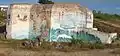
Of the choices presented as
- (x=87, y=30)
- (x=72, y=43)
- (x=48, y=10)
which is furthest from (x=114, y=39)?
(x=48, y=10)

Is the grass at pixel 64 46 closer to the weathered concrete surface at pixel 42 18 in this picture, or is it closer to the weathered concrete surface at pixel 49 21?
the weathered concrete surface at pixel 49 21

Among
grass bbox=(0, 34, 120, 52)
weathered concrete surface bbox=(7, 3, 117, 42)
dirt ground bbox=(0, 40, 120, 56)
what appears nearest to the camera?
dirt ground bbox=(0, 40, 120, 56)

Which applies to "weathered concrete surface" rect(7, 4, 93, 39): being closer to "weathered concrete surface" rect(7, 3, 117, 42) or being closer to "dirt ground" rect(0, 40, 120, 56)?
"weathered concrete surface" rect(7, 3, 117, 42)

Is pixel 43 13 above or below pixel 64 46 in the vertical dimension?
above

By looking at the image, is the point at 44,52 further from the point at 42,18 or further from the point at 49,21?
the point at 42,18

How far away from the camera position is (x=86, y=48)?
3297cm

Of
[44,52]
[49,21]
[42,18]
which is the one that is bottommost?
[44,52]

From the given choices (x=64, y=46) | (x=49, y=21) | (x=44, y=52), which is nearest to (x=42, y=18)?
(x=49, y=21)

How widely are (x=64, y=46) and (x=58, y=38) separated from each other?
15.8 feet

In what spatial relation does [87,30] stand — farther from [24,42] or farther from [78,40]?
[24,42]

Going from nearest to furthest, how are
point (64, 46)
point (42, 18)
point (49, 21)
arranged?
point (64, 46) < point (49, 21) < point (42, 18)

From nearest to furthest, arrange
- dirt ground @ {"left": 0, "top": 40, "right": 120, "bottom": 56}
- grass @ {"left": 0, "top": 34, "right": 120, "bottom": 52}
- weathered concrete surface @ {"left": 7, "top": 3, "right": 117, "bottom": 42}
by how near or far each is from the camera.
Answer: dirt ground @ {"left": 0, "top": 40, "right": 120, "bottom": 56}
grass @ {"left": 0, "top": 34, "right": 120, "bottom": 52}
weathered concrete surface @ {"left": 7, "top": 3, "right": 117, "bottom": 42}

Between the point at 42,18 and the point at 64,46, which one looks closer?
the point at 64,46

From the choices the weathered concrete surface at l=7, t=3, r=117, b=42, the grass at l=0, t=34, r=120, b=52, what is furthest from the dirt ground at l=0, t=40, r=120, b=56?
the weathered concrete surface at l=7, t=3, r=117, b=42
